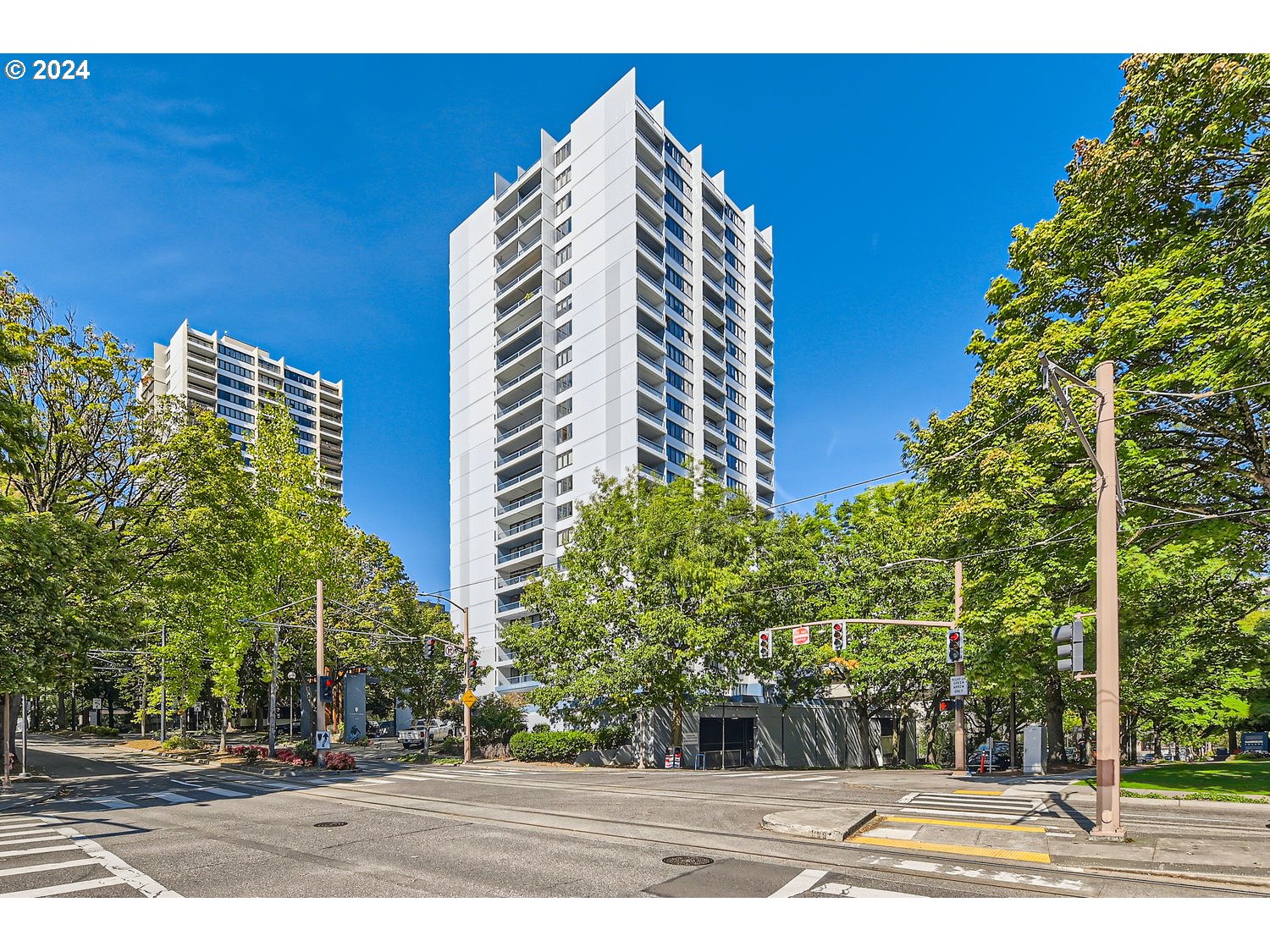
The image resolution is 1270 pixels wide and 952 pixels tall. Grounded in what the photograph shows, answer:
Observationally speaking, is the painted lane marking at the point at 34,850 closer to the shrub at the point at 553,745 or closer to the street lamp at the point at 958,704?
the street lamp at the point at 958,704

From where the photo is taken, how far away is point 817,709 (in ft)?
156

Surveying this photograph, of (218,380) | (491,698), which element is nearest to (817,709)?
(491,698)

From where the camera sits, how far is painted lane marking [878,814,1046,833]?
49.0 feet

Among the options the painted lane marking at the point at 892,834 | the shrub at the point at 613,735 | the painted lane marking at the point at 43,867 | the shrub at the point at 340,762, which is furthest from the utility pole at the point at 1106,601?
the shrub at the point at 613,735

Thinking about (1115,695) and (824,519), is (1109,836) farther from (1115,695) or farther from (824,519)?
(824,519)

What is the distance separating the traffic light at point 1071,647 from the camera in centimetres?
1470

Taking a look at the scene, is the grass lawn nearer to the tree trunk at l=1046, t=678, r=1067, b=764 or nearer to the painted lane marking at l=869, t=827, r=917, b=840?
the tree trunk at l=1046, t=678, r=1067, b=764

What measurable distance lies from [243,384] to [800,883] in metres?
153

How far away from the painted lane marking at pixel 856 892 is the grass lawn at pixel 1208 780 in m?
15.7

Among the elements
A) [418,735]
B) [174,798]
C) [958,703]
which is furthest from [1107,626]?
[418,735]

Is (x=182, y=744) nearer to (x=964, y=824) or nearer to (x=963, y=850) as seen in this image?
(x=964, y=824)

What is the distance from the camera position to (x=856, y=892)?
9.79 meters

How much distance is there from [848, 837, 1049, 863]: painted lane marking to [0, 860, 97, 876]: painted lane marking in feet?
39.8

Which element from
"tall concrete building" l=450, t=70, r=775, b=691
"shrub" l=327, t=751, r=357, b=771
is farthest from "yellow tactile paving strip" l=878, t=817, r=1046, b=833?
"tall concrete building" l=450, t=70, r=775, b=691
